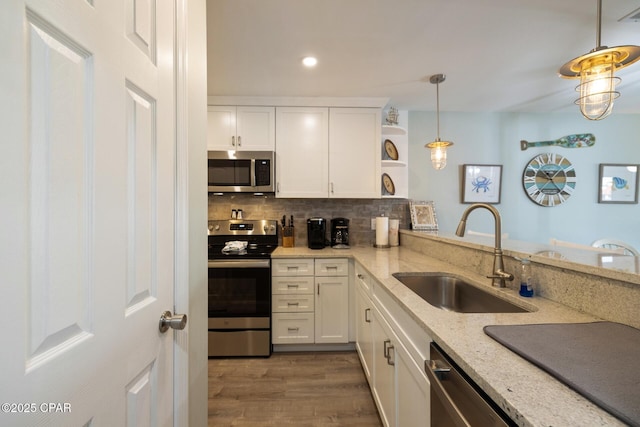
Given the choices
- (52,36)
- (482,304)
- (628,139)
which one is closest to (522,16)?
(482,304)

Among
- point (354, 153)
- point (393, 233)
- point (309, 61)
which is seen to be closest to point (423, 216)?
point (393, 233)

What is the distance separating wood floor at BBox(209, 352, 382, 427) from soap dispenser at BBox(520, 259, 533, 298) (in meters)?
1.14

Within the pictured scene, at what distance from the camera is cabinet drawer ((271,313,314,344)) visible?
2.38 metres

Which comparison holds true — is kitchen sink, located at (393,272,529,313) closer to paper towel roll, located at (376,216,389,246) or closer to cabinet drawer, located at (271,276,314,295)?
cabinet drawer, located at (271,276,314,295)

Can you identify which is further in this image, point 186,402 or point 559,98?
point 559,98

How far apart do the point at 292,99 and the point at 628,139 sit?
4.02 metres

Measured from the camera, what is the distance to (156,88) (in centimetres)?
79

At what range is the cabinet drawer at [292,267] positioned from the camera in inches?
94.1

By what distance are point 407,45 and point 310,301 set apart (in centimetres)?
218

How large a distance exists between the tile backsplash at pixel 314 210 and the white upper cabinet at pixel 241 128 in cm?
56

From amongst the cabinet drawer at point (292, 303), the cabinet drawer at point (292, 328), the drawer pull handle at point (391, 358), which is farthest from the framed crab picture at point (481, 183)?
the drawer pull handle at point (391, 358)

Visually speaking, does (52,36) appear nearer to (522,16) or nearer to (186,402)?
A: (186,402)

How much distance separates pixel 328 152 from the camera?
271 centimetres

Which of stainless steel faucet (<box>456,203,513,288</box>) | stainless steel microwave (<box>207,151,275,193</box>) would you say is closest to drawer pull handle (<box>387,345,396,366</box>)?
stainless steel faucet (<box>456,203,513,288</box>)
